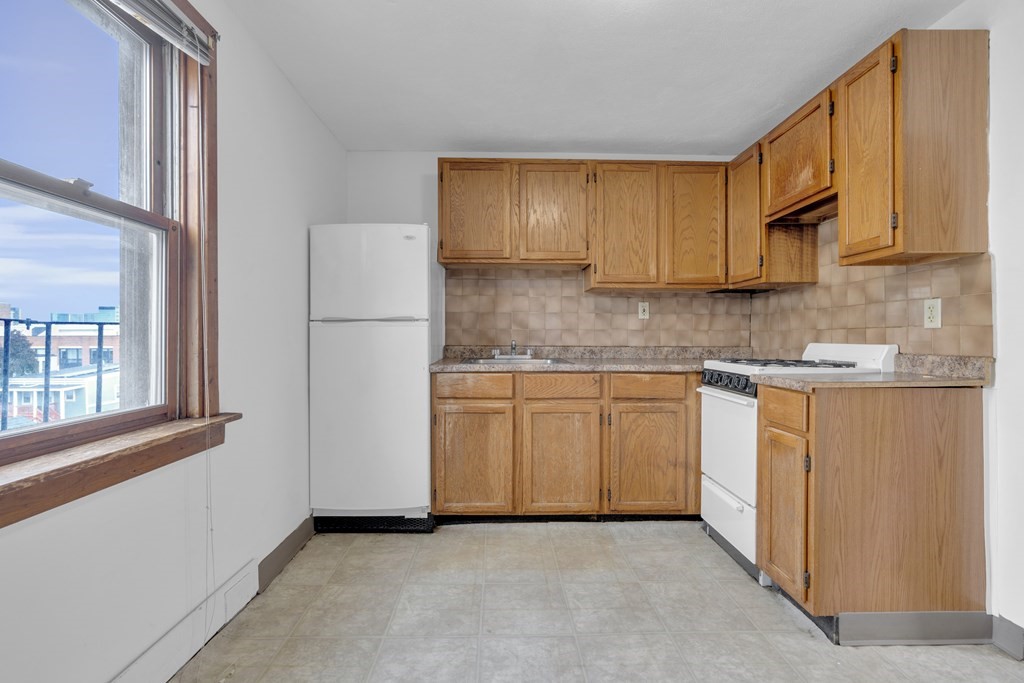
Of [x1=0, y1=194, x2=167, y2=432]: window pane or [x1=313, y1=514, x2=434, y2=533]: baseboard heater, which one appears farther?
[x1=313, y1=514, x2=434, y2=533]: baseboard heater

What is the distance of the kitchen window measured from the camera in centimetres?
122

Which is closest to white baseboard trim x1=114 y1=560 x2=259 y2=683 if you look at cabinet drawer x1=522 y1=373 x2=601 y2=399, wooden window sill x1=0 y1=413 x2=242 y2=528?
wooden window sill x1=0 y1=413 x2=242 y2=528

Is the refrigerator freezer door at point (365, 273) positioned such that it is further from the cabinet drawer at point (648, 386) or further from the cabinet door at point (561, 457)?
the cabinet drawer at point (648, 386)

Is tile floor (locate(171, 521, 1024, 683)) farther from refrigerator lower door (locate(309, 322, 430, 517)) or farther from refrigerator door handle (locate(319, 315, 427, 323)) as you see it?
refrigerator door handle (locate(319, 315, 427, 323))

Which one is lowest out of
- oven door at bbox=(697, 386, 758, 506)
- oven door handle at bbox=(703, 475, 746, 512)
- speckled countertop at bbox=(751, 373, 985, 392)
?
oven door handle at bbox=(703, 475, 746, 512)

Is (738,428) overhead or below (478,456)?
overhead

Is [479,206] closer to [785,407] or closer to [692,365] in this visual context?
[692,365]

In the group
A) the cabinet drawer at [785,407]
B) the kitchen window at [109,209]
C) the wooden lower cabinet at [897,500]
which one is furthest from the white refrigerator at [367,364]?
the wooden lower cabinet at [897,500]

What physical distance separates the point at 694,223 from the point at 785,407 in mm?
1539

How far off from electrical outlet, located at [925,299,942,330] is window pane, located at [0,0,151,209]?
2878 mm

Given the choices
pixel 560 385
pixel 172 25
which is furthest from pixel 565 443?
pixel 172 25

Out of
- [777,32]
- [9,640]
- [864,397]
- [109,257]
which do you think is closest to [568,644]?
[864,397]

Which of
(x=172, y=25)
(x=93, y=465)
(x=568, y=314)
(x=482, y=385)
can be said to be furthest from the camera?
(x=568, y=314)

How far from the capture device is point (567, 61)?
224 cm
